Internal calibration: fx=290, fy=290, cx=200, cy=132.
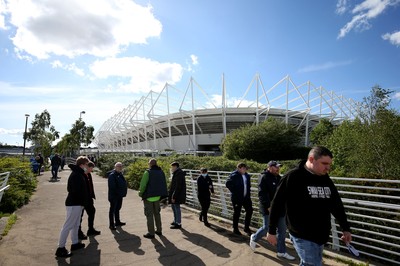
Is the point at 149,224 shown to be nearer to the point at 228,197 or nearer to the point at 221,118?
the point at 228,197

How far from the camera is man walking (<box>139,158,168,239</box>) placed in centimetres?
656

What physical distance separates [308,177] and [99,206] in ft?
30.6

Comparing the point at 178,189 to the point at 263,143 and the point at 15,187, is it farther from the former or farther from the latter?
the point at 263,143

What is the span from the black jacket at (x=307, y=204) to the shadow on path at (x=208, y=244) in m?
2.71

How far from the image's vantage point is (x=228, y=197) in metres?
9.02

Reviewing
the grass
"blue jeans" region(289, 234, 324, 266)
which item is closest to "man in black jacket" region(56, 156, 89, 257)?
the grass

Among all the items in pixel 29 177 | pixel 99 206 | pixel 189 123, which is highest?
pixel 189 123

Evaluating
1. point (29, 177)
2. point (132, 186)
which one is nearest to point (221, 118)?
point (132, 186)

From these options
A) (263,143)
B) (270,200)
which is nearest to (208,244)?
(270,200)

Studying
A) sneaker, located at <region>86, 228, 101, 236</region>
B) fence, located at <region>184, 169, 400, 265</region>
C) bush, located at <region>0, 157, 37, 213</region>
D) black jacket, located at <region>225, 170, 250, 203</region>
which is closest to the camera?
fence, located at <region>184, 169, 400, 265</region>

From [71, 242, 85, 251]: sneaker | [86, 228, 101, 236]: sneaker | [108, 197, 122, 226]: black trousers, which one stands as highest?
[108, 197, 122, 226]: black trousers

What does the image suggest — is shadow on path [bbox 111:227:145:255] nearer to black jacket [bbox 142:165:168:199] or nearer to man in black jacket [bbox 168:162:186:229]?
black jacket [bbox 142:165:168:199]

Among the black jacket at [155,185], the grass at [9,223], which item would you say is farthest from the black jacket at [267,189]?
the grass at [9,223]

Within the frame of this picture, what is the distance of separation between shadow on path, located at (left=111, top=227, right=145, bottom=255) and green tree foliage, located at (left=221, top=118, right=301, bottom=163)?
28139mm
